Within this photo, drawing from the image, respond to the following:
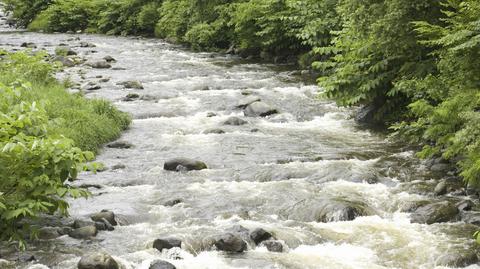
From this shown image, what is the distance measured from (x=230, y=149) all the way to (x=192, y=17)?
19765 mm

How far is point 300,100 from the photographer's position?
17.5 metres

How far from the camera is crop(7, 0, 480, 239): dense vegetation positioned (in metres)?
10.2

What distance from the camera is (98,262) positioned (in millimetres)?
7031

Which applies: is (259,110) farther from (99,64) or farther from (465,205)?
(99,64)

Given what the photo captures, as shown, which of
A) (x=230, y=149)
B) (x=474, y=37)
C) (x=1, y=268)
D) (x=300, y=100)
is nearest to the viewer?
(x=1, y=268)

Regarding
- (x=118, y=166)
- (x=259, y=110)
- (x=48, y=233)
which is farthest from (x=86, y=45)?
(x=48, y=233)

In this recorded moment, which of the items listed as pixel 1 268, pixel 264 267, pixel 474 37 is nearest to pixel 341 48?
pixel 474 37

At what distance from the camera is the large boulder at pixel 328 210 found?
8.98 meters

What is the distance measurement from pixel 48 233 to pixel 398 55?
29.6 ft

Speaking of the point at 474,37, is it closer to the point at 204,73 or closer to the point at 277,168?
the point at 277,168


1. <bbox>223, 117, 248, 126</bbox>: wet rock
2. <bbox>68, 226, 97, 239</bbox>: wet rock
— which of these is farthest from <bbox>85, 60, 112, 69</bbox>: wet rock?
<bbox>68, 226, 97, 239</bbox>: wet rock

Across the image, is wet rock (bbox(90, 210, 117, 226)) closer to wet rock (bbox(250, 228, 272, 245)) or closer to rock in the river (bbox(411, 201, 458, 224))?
wet rock (bbox(250, 228, 272, 245))

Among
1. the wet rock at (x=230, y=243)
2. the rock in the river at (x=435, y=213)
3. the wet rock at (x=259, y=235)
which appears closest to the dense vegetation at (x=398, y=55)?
the rock in the river at (x=435, y=213)

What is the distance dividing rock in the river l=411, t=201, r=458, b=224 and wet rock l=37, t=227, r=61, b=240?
524 cm
